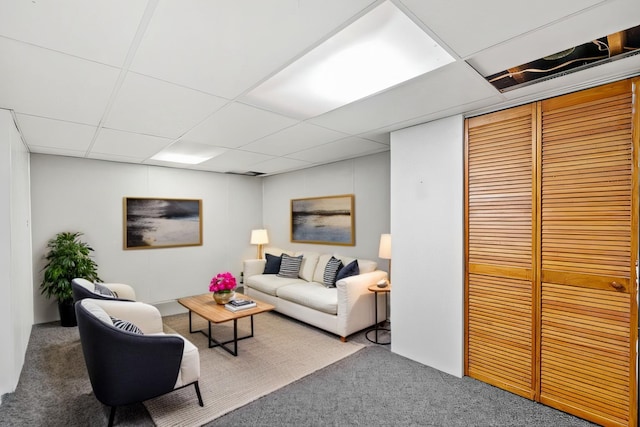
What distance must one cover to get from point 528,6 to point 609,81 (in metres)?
1.27

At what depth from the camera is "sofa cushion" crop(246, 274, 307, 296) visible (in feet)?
15.4

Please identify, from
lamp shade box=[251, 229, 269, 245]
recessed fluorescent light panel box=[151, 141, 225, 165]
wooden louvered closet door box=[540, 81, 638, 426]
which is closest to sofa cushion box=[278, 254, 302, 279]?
lamp shade box=[251, 229, 269, 245]

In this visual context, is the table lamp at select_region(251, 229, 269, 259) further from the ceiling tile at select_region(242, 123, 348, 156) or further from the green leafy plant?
the green leafy plant

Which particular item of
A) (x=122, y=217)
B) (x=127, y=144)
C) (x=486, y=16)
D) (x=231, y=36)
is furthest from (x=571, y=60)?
(x=122, y=217)

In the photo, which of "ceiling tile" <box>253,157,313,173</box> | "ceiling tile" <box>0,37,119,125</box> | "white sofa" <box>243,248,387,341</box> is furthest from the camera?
"ceiling tile" <box>253,157,313,173</box>

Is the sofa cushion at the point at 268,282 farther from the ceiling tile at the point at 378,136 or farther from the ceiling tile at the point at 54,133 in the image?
the ceiling tile at the point at 54,133

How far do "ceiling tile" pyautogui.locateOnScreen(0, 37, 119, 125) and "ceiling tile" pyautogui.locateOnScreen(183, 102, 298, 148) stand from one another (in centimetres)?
81

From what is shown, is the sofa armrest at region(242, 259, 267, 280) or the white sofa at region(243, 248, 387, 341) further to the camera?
the sofa armrest at region(242, 259, 267, 280)

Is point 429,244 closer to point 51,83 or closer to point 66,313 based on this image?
point 51,83

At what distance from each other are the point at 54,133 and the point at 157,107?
5.28 ft

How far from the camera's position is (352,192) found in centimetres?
480

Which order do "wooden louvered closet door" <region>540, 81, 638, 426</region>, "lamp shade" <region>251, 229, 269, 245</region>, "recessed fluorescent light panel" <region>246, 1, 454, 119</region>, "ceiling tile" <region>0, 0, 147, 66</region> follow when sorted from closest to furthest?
1. "ceiling tile" <region>0, 0, 147, 66</region>
2. "recessed fluorescent light panel" <region>246, 1, 454, 119</region>
3. "wooden louvered closet door" <region>540, 81, 638, 426</region>
4. "lamp shade" <region>251, 229, 269, 245</region>

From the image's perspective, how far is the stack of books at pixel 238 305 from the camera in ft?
11.5

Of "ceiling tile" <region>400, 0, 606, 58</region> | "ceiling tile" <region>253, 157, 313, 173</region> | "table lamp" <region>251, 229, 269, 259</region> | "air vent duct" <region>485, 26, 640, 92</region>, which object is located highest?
"air vent duct" <region>485, 26, 640, 92</region>
